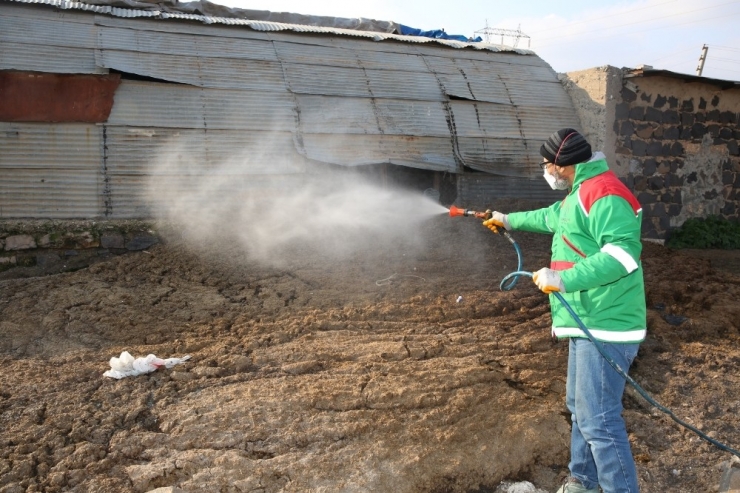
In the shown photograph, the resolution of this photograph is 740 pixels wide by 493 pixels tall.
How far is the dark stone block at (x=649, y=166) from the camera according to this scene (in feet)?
32.8

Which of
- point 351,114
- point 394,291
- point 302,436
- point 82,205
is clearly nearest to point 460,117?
point 351,114

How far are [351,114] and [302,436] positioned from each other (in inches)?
245

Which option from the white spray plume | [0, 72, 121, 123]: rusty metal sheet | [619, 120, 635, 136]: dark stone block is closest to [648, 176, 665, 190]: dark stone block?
[619, 120, 635, 136]: dark stone block

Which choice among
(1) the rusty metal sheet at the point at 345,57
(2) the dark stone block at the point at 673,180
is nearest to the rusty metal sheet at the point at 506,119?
(1) the rusty metal sheet at the point at 345,57

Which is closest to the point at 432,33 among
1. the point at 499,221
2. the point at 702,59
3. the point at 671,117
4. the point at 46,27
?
the point at 671,117

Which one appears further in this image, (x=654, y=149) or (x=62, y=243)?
(x=654, y=149)

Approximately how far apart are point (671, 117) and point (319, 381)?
8432 mm

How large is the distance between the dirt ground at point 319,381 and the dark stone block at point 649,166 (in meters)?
3.38

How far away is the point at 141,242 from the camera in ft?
24.5

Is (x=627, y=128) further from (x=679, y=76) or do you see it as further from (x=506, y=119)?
(x=506, y=119)

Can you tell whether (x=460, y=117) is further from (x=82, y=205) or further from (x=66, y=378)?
(x=66, y=378)

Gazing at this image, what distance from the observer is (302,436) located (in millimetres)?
3809

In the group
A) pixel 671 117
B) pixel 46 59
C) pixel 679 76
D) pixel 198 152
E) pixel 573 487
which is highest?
pixel 679 76

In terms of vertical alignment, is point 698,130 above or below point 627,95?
below
